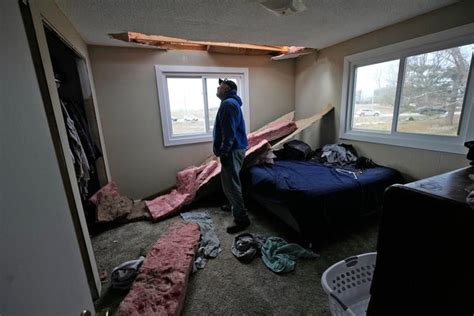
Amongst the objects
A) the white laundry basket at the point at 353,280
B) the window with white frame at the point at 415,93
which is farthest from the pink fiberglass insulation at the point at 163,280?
the window with white frame at the point at 415,93

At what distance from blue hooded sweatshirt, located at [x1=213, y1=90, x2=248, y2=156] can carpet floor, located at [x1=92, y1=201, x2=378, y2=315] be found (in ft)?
3.14

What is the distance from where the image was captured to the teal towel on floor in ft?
5.84

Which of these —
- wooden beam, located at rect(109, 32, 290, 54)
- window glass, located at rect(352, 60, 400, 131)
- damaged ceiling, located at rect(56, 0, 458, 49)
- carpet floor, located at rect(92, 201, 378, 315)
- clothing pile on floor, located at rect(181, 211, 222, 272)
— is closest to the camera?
carpet floor, located at rect(92, 201, 378, 315)

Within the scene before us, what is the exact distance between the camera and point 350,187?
210 cm

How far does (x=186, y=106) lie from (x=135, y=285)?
8.23 feet

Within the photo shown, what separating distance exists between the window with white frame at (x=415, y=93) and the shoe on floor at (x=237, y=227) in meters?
1.89

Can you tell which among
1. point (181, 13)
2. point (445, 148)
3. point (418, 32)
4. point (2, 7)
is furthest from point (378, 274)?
point (418, 32)

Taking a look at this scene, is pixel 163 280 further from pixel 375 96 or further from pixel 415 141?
pixel 375 96

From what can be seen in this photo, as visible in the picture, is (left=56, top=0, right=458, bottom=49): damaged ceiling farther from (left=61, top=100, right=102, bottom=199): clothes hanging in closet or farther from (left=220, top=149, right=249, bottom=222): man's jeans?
(left=220, top=149, right=249, bottom=222): man's jeans

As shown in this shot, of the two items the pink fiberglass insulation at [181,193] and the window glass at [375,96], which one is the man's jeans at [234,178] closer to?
the pink fiberglass insulation at [181,193]

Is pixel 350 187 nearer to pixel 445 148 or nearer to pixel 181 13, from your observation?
pixel 445 148

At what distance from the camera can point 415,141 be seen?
225cm

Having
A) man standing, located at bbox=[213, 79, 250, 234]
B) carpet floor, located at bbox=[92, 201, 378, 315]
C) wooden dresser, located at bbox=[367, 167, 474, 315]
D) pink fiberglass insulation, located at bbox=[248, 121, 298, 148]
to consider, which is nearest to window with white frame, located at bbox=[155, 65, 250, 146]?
pink fiberglass insulation, located at bbox=[248, 121, 298, 148]

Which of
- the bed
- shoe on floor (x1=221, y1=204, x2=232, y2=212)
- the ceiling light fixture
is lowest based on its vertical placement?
shoe on floor (x1=221, y1=204, x2=232, y2=212)
